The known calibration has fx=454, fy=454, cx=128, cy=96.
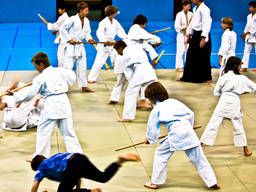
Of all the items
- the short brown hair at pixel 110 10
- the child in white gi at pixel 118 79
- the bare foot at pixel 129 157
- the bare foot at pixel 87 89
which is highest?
the short brown hair at pixel 110 10

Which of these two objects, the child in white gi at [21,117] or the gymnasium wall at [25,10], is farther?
the gymnasium wall at [25,10]

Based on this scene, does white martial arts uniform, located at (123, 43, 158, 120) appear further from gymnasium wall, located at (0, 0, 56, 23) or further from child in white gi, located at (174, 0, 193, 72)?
gymnasium wall, located at (0, 0, 56, 23)

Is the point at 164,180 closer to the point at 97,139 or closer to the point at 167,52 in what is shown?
the point at 97,139

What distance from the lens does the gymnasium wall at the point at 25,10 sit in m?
18.7

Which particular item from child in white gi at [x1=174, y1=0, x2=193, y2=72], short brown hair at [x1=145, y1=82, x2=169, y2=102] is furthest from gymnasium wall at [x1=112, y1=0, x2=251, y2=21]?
short brown hair at [x1=145, y1=82, x2=169, y2=102]

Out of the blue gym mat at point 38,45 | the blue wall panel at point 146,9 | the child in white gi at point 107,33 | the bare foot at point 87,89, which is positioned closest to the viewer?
the bare foot at point 87,89

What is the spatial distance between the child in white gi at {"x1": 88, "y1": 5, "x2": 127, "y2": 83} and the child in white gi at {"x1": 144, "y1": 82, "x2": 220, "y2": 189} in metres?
5.13

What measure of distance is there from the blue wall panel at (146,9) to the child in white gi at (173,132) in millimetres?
14019

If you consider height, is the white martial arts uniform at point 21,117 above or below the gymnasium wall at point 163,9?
below

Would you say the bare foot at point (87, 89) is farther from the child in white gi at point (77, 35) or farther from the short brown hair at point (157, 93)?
the short brown hair at point (157, 93)

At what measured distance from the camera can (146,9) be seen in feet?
63.4

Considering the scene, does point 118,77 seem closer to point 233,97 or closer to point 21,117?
point 21,117

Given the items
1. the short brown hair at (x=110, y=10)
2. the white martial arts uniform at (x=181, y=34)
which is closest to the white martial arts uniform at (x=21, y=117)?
the short brown hair at (x=110, y=10)

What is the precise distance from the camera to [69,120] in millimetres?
6211
